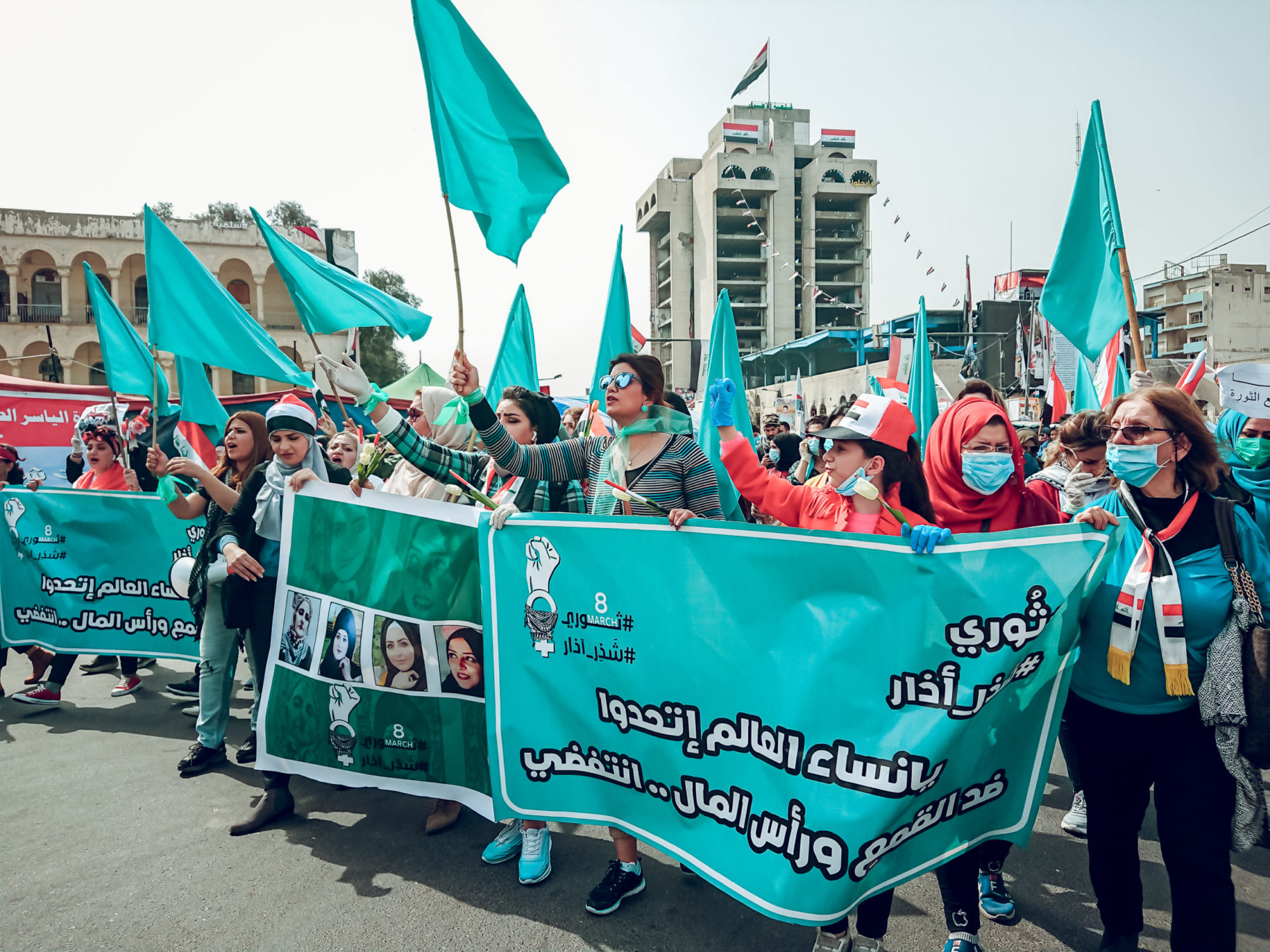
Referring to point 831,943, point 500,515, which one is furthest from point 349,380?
point 831,943

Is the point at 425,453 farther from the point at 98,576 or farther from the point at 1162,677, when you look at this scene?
the point at 98,576

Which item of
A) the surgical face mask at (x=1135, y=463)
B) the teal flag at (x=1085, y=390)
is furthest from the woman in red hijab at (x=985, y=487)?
the teal flag at (x=1085, y=390)

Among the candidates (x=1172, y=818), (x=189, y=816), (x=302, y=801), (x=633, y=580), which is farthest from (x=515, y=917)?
(x=1172, y=818)

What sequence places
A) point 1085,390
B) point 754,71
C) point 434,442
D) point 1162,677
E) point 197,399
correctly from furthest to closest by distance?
point 754,71 < point 197,399 < point 1085,390 < point 434,442 < point 1162,677

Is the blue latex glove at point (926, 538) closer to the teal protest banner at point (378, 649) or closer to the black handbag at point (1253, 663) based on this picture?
the black handbag at point (1253, 663)

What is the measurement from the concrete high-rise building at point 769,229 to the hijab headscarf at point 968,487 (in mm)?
67872

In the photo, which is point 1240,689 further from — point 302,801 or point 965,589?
point 302,801

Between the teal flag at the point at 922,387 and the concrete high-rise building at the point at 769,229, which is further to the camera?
the concrete high-rise building at the point at 769,229

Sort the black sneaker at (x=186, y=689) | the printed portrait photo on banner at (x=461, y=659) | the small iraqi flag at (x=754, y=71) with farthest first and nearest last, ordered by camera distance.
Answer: the small iraqi flag at (x=754, y=71), the black sneaker at (x=186, y=689), the printed portrait photo on banner at (x=461, y=659)

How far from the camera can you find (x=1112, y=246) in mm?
4039

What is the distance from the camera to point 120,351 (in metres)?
6.47

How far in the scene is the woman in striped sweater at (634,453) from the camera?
2883 millimetres

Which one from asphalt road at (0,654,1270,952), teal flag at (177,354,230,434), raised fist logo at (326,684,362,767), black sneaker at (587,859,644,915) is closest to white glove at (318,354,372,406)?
raised fist logo at (326,684,362,767)

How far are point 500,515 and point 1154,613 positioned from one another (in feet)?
6.79
